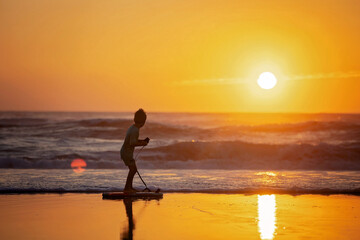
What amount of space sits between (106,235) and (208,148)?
1790 centimetres

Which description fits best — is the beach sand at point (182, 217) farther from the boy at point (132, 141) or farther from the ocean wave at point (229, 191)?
the boy at point (132, 141)

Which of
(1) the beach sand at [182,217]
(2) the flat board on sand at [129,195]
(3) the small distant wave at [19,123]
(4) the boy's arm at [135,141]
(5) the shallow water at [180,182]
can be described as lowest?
(1) the beach sand at [182,217]

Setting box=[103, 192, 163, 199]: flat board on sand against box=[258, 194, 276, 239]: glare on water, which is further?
box=[103, 192, 163, 199]: flat board on sand

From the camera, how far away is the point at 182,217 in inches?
325

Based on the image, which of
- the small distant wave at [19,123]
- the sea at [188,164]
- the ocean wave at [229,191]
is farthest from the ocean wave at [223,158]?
the small distant wave at [19,123]

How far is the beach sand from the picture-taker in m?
7.02

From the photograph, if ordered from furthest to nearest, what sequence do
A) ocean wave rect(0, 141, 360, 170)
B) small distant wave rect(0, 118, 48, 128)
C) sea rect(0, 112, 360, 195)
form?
1. small distant wave rect(0, 118, 48, 128)
2. ocean wave rect(0, 141, 360, 170)
3. sea rect(0, 112, 360, 195)

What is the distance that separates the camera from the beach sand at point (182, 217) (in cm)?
702

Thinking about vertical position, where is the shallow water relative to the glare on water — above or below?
above

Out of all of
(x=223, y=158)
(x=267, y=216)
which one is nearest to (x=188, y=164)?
(x=223, y=158)

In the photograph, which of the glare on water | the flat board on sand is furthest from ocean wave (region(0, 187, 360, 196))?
the flat board on sand

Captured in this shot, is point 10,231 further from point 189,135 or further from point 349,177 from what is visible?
point 189,135

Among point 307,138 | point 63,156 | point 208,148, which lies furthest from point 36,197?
point 307,138

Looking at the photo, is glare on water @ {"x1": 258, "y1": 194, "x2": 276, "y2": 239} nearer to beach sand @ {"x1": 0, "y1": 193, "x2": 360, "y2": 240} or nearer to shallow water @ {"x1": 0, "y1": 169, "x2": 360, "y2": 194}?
beach sand @ {"x1": 0, "y1": 193, "x2": 360, "y2": 240}
